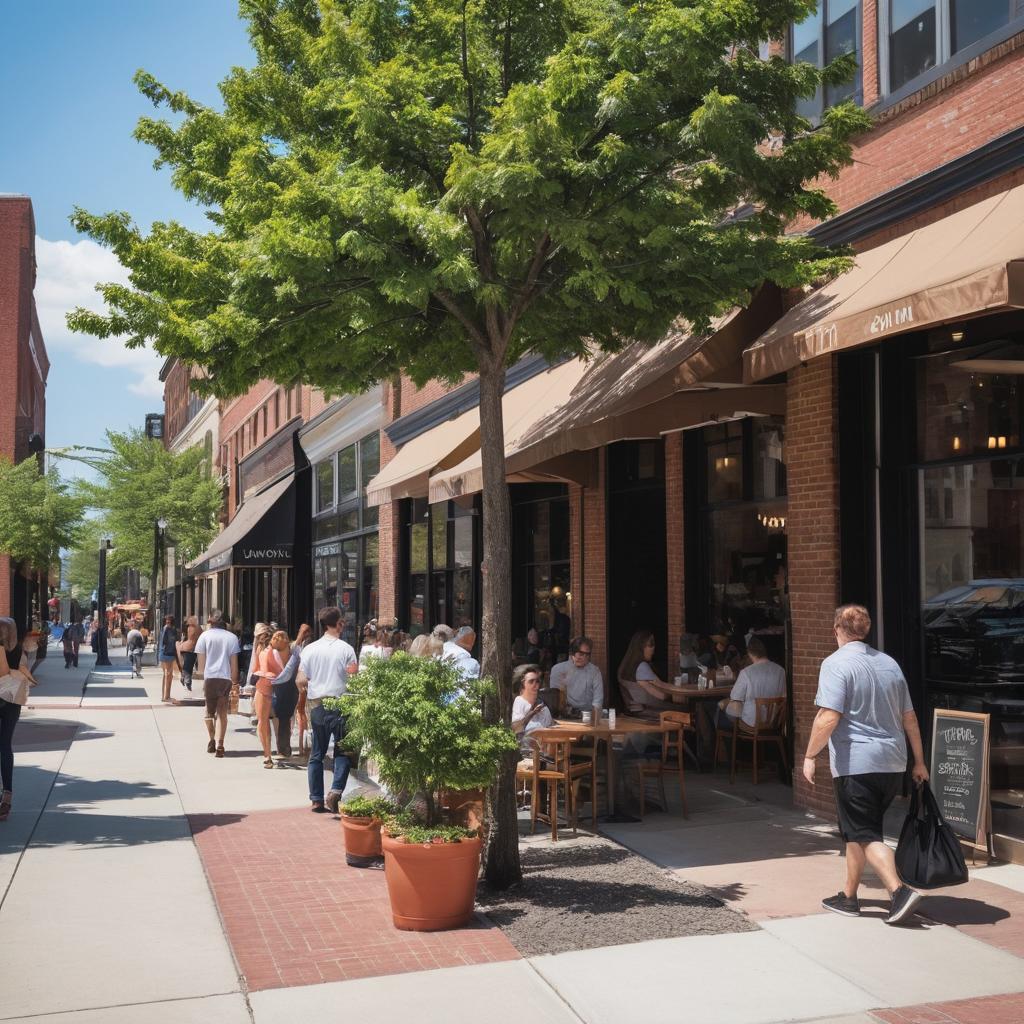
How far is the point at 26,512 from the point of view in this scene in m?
29.3

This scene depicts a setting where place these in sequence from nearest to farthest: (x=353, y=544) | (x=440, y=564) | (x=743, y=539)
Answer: (x=743, y=539) → (x=440, y=564) → (x=353, y=544)

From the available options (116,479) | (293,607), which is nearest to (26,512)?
(293,607)

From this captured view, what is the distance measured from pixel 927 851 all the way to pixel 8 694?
764cm

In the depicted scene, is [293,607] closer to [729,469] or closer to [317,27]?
[729,469]

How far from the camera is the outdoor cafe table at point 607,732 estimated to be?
31.3 feet

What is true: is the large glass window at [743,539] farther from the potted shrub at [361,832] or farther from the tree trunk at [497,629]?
the potted shrub at [361,832]

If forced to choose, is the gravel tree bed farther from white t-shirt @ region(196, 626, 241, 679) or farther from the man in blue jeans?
white t-shirt @ region(196, 626, 241, 679)

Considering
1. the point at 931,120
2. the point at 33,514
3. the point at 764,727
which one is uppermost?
the point at 931,120

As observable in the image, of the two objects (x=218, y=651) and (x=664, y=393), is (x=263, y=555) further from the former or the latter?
(x=664, y=393)

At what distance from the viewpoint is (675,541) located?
43.3 ft

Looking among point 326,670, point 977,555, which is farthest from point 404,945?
point 977,555

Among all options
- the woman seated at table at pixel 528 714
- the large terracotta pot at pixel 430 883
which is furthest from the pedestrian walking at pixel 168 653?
the large terracotta pot at pixel 430 883

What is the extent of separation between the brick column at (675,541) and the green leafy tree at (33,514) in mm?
21036

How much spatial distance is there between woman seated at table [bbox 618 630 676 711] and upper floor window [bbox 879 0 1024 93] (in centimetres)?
611
